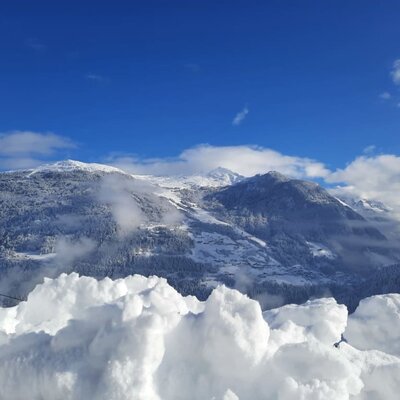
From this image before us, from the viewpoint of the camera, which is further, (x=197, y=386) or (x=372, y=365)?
(x=372, y=365)

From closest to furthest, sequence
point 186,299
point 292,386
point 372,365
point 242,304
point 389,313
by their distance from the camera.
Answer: point 292,386 → point 242,304 → point 372,365 → point 389,313 → point 186,299

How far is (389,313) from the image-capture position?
76.2 meters

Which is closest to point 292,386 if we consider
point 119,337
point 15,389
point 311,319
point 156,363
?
point 156,363

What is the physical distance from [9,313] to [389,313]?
47960 mm

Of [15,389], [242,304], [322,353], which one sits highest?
[242,304]

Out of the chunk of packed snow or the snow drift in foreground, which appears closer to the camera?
the snow drift in foreground

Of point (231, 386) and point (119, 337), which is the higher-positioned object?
point (119, 337)

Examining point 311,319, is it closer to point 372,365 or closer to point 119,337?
point 372,365

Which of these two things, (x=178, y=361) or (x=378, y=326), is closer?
(x=178, y=361)

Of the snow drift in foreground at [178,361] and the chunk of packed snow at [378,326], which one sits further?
the chunk of packed snow at [378,326]

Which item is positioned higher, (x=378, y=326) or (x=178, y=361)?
(x=378, y=326)

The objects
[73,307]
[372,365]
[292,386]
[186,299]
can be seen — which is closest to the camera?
[292,386]

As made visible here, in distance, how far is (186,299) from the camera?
8644 cm

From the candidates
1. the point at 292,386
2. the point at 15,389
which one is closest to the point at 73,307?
the point at 15,389
